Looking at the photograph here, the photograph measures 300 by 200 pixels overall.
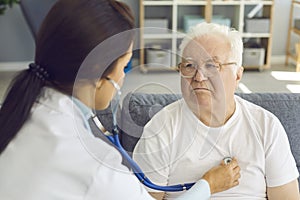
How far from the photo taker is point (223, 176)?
134 cm

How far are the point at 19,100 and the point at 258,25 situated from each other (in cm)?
423

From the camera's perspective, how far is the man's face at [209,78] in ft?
4.63

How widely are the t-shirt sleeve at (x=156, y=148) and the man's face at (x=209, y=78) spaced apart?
132mm

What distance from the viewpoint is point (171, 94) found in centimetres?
160

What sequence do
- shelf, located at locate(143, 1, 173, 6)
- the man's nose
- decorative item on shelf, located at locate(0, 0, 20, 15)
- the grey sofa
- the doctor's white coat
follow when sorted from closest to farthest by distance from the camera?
the doctor's white coat < the man's nose < the grey sofa < decorative item on shelf, located at locate(0, 0, 20, 15) < shelf, located at locate(143, 1, 173, 6)

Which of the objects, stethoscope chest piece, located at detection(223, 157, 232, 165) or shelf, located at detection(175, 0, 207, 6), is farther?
shelf, located at detection(175, 0, 207, 6)

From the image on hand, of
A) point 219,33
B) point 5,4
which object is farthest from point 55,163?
point 5,4

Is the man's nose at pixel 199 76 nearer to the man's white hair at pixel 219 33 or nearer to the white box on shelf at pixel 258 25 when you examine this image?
the man's white hair at pixel 219 33

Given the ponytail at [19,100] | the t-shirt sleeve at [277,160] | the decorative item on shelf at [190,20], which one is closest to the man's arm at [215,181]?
the t-shirt sleeve at [277,160]

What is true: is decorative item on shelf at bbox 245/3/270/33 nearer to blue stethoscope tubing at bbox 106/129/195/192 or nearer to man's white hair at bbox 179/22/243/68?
man's white hair at bbox 179/22/243/68

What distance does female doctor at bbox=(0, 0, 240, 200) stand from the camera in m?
0.86

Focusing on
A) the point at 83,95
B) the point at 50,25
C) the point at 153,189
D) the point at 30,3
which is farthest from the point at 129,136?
the point at 30,3

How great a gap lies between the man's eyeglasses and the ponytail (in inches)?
23.0

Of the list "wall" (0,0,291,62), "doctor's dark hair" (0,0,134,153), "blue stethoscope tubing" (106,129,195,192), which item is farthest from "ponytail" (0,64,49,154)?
"wall" (0,0,291,62)
